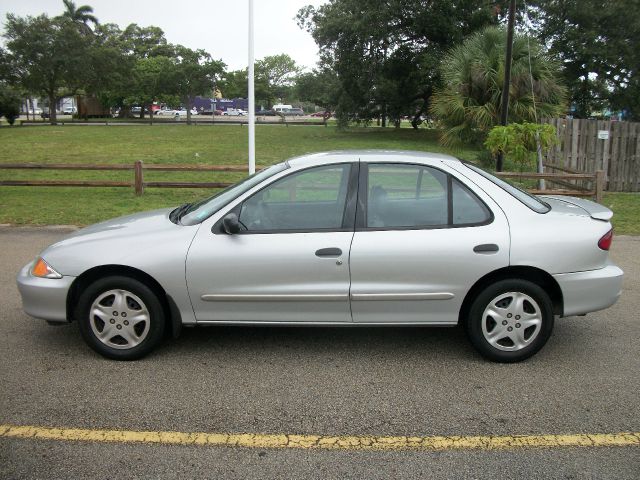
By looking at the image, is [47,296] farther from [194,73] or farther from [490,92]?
[194,73]

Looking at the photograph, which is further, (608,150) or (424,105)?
(424,105)

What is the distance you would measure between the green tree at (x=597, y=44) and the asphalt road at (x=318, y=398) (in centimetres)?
2925

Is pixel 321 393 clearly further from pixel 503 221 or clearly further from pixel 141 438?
pixel 503 221

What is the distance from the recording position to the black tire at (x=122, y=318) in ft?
14.3

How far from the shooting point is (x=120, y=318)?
14.5 ft

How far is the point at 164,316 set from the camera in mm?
4441

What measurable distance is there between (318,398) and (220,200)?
1.85 metres

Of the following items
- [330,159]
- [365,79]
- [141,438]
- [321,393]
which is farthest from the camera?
[365,79]

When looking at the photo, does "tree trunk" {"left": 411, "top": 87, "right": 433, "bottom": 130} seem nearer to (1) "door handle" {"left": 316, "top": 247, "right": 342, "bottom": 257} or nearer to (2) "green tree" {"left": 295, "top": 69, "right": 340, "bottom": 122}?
(2) "green tree" {"left": 295, "top": 69, "right": 340, "bottom": 122}

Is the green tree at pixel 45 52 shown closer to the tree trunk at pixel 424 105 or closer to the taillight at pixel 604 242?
the tree trunk at pixel 424 105

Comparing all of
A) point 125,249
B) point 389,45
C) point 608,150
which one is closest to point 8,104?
point 389,45

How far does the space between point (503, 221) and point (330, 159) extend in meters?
1.39

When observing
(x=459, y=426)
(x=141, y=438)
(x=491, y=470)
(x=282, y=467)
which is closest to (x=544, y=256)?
(x=459, y=426)

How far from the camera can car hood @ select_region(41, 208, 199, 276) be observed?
4.36 m
